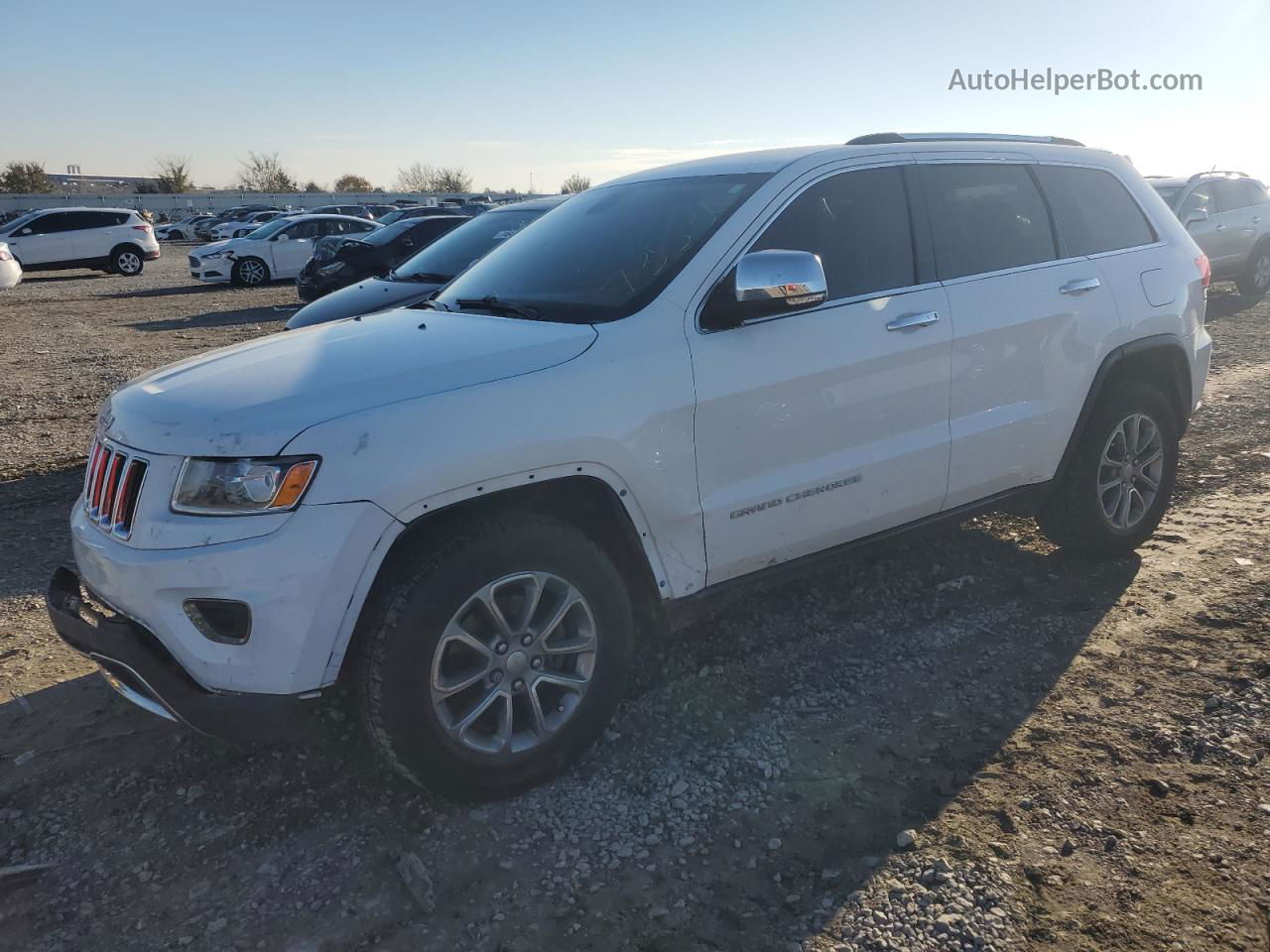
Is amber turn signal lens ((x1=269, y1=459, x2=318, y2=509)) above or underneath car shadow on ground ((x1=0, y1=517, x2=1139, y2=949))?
above

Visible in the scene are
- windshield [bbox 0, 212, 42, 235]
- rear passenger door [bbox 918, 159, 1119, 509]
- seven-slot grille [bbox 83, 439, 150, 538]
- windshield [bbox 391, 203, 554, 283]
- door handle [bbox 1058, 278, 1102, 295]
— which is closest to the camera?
seven-slot grille [bbox 83, 439, 150, 538]

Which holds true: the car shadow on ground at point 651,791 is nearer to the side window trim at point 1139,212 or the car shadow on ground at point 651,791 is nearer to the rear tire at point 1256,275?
the side window trim at point 1139,212

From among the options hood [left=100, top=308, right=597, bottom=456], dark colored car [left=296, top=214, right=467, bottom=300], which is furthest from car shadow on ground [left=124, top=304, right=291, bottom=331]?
hood [left=100, top=308, right=597, bottom=456]

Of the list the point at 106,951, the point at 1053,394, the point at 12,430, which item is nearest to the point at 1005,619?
the point at 1053,394

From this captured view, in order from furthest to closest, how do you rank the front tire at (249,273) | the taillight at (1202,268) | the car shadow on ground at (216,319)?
1. the front tire at (249,273)
2. the car shadow on ground at (216,319)
3. the taillight at (1202,268)

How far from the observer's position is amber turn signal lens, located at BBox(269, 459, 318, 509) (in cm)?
247

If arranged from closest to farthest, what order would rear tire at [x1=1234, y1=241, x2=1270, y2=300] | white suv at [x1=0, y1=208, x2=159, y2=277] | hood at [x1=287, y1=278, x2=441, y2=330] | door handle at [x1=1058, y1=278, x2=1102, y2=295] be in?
1. door handle at [x1=1058, y1=278, x2=1102, y2=295]
2. hood at [x1=287, y1=278, x2=441, y2=330]
3. rear tire at [x1=1234, y1=241, x2=1270, y2=300]
4. white suv at [x1=0, y1=208, x2=159, y2=277]

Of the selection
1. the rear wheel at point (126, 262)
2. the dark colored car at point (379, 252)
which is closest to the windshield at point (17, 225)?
the rear wheel at point (126, 262)

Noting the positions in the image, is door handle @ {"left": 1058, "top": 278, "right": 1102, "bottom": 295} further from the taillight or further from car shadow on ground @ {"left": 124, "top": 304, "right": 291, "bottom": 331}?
car shadow on ground @ {"left": 124, "top": 304, "right": 291, "bottom": 331}

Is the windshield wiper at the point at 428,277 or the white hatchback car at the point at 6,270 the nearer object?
the windshield wiper at the point at 428,277

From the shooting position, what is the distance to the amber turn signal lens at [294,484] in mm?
2475

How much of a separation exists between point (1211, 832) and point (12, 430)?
849cm

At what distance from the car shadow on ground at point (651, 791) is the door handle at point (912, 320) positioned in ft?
4.21

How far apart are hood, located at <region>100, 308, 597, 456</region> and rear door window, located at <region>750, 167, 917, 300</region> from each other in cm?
95
